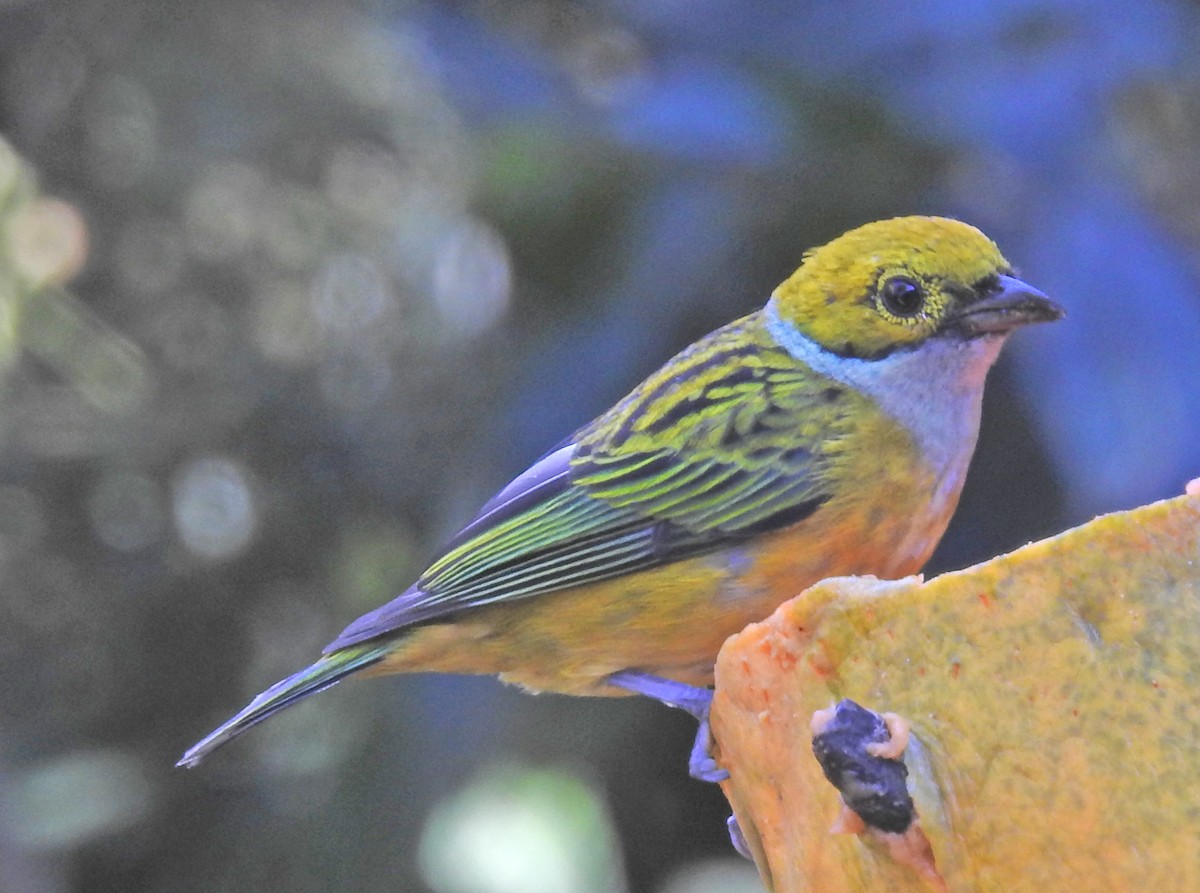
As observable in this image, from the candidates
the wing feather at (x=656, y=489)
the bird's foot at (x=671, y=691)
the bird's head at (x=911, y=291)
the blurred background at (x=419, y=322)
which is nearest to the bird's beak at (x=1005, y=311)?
the bird's head at (x=911, y=291)

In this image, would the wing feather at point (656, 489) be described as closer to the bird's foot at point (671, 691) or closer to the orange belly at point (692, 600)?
the orange belly at point (692, 600)

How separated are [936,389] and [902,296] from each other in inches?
6.8

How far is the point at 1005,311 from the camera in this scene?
269 cm

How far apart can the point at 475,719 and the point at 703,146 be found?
Answer: 1.43 meters

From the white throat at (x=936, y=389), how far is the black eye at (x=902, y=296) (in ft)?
0.22

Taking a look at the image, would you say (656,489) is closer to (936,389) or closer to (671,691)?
(671,691)

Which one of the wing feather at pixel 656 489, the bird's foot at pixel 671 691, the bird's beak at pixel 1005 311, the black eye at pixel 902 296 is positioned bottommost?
the bird's foot at pixel 671 691

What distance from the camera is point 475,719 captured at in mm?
3758

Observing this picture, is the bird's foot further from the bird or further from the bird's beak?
the bird's beak

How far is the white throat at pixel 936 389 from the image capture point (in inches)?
107

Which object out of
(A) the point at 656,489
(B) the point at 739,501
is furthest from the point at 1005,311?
(A) the point at 656,489

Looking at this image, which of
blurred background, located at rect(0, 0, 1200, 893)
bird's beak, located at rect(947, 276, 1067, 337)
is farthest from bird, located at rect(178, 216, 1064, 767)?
blurred background, located at rect(0, 0, 1200, 893)

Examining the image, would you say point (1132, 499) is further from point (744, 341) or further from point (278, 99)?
point (278, 99)

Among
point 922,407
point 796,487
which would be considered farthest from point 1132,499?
point 796,487
